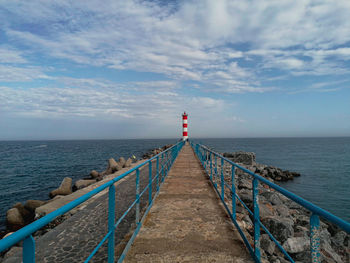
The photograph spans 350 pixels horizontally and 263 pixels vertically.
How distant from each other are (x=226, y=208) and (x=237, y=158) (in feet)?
58.3

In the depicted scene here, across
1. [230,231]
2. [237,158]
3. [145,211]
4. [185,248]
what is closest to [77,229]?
[145,211]

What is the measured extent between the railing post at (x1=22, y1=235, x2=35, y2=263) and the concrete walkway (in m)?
1.93

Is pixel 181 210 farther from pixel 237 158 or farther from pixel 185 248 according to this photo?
pixel 237 158

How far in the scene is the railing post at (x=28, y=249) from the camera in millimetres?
1195

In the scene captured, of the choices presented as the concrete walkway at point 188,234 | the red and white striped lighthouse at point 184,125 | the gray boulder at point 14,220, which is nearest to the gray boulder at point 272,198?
the concrete walkway at point 188,234

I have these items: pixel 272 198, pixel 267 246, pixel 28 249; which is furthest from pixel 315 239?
pixel 272 198

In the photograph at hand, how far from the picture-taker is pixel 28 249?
3.99ft

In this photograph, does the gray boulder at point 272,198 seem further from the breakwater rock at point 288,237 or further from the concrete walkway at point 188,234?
the concrete walkway at point 188,234

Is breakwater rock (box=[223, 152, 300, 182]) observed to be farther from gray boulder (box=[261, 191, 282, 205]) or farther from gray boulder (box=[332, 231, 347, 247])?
gray boulder (box=[332, 231, 347, 247])

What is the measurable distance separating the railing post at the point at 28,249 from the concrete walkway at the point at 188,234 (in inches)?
75.8

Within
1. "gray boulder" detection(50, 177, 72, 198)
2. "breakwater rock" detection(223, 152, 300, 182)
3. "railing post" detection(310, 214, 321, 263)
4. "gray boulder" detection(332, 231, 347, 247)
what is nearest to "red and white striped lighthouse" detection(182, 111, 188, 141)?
"breakwater rock" detection(223, 152, 300, 182)

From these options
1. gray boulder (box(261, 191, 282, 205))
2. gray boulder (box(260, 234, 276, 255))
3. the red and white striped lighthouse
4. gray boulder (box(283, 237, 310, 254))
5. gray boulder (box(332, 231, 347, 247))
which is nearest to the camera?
gray boulder (box(260, 234, 276, 255))

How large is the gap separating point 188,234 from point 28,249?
9.23 ft

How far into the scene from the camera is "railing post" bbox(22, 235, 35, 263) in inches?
47.1
